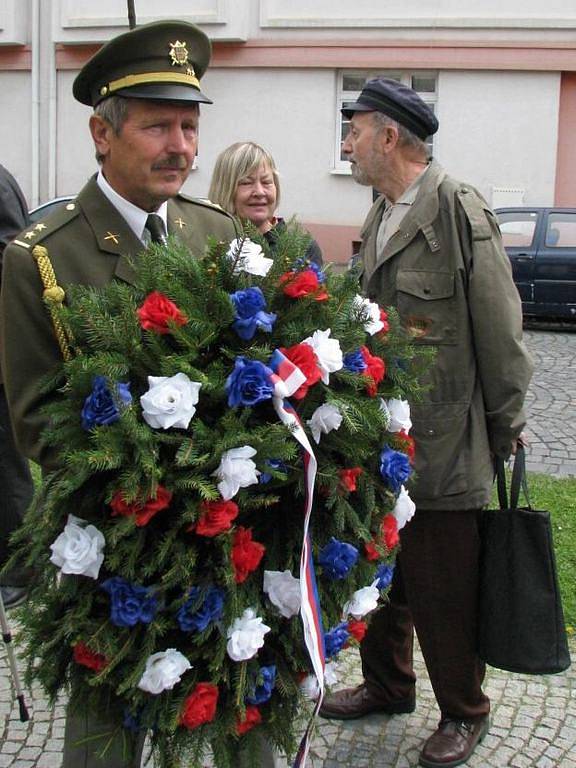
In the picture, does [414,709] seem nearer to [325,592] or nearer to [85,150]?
[325,592]

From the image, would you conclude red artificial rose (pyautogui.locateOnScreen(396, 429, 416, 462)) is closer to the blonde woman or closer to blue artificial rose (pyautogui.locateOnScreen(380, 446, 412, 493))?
blue artificial rose (pyautogui.locateOnScreen(380, 446, 412, 493))

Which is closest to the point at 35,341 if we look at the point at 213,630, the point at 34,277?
the point at 34,277

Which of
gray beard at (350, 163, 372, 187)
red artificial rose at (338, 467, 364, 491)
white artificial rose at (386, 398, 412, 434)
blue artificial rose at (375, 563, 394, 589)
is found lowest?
blue artificial rose at (375, 563, 394, 589)

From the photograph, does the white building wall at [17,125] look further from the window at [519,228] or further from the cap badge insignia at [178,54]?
the cap badge insignia at [178,54]

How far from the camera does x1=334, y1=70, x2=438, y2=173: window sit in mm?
17484

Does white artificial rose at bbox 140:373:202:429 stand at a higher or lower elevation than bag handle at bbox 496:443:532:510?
higher

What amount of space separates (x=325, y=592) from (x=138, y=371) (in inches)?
25.8

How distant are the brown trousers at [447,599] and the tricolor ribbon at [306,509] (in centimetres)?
113

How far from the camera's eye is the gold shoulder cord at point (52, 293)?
7.52 ft

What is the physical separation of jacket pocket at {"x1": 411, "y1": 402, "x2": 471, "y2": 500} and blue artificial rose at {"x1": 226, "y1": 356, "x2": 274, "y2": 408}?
3.95 feet

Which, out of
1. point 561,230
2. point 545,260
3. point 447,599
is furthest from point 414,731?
point 561,230

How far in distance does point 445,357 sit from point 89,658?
150 centimetres

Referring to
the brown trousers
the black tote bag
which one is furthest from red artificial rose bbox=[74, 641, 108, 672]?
the black tote bag

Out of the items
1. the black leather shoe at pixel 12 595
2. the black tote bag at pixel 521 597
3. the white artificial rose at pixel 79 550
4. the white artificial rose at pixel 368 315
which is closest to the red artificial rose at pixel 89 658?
the white artificial rose at pixel 79 550
